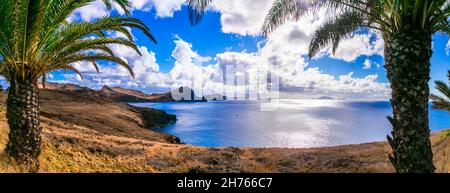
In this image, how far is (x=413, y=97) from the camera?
5051 mm

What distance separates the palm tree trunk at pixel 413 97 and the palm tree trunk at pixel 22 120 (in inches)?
361

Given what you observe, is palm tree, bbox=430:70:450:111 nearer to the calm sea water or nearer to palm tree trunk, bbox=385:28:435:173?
the calm sea water

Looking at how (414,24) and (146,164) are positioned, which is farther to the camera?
(146,164)

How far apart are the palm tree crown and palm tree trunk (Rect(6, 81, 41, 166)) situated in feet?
1.05

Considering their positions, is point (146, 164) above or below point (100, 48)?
below

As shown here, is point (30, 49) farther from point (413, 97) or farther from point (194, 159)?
point (413, 97)

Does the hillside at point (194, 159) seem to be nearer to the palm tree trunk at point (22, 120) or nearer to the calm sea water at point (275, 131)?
the palm tree trunk at point (22, 120)

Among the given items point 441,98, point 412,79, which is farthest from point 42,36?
point 441,98

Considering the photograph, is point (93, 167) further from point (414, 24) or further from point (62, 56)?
point (414, 24)

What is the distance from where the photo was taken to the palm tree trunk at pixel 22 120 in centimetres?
612

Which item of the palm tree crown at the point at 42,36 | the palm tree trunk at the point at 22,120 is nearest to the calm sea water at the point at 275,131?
the palm tree crown at the point at 42,36
